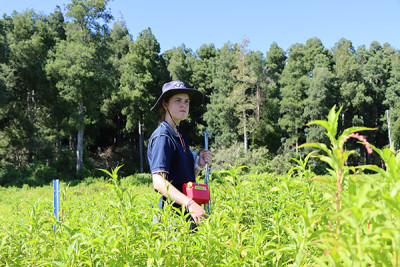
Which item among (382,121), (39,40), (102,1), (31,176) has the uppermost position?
(102,1)

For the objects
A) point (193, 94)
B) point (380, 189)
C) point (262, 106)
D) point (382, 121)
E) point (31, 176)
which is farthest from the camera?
point (382, 121)

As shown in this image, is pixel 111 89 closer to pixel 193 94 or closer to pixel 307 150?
pixel 307 150

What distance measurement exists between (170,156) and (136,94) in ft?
85.1

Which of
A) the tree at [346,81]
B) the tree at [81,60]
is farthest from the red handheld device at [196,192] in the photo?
the tree at [346,81]

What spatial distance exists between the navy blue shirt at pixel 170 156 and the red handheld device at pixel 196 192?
15cm

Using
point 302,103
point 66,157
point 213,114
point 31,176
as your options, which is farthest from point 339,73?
point 31,176

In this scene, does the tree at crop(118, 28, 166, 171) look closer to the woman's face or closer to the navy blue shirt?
the woman's face

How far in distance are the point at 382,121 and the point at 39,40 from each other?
35.8 meters

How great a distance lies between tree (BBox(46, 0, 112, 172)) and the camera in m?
21.4

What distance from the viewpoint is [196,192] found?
2.27 meters

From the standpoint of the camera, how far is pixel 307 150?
28.5m

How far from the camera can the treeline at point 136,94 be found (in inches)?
865

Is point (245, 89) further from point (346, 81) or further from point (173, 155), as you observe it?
point (173, 155)

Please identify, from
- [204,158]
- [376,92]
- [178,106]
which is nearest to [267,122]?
[376,92]
